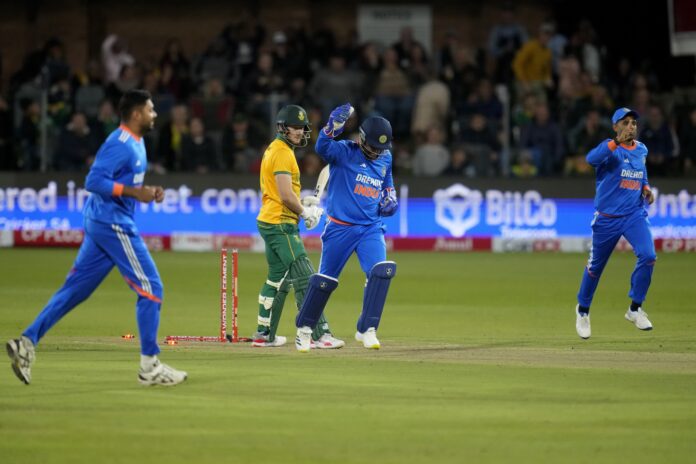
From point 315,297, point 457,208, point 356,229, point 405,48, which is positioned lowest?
point 315,297

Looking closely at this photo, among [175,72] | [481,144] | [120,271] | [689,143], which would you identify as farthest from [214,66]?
[120,271]

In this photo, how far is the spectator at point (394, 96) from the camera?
27.3 meters

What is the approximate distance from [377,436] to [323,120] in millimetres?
19031

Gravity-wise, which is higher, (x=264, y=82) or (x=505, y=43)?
(x=505, y=43)

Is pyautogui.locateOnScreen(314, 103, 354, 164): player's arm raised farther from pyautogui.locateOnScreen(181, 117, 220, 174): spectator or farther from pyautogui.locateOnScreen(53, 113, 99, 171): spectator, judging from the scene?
pyautogui.locateOnScreen(53, 113, 99, 171): spectator

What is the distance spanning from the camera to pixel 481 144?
86.5 feet

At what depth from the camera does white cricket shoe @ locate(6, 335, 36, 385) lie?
985cm

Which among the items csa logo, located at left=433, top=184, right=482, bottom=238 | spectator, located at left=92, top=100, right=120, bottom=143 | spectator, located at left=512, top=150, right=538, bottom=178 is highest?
spectator, located at left=92, top=100, right=120, bottom=143

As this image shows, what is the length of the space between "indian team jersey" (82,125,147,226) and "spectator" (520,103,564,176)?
669 inches

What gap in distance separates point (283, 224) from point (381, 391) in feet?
10.6

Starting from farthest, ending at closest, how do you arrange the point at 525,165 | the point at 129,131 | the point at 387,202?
the point at 525,165 → the point at 387,202 → the point at 129,131

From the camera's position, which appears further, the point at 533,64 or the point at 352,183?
the point at 533,64

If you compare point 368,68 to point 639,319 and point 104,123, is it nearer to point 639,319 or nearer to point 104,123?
point 104,123

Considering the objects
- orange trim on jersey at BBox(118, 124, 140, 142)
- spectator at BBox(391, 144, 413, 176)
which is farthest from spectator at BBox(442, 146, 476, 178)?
orange trim on jersey at BBox(118, 124, 140, 142)
